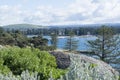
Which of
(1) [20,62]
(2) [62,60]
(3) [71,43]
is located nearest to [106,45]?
(3) [71,43]

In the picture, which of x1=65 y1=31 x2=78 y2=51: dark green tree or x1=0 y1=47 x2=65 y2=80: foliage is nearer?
x1=0 y1=47 x2=65 y2=80: foliage

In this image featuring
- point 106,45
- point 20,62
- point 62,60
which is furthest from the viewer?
point 106,45

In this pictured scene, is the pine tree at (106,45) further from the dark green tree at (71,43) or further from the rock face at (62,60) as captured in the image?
the rock face at (62,60)

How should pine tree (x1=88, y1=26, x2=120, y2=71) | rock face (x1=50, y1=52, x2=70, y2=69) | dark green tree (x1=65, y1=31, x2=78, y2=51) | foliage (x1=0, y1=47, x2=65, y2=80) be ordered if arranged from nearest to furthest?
foliage (x1=0, y1=47, x2=65, y2=80) → rock face (x1=50, y1=52, x2=70, y2=69) → pine tree (x1=88, y1=26, x2=120, y2=71) → dark green tree (x1=65, y1=31, x2=78, y2=51)

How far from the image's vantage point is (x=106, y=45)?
52.0 metres

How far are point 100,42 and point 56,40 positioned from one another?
40.2 metres

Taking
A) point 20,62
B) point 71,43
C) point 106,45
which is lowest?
point 71,43

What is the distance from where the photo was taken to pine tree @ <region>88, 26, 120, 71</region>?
50969 mm

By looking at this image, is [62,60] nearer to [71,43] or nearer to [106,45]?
[106,45]

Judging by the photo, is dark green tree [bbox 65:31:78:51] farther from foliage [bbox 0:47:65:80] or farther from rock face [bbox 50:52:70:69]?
foliage [bbox 0:47:65:80]

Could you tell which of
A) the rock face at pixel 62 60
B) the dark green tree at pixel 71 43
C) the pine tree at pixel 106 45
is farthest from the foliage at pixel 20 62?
the dark green tree at pixel 71 43

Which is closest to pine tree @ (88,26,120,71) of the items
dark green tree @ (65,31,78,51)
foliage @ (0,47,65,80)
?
dark green tree @ (65,31,78,51)

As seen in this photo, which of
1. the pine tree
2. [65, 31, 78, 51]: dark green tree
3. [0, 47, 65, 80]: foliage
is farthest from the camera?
[65, 31, 78, 51]: dark green tree

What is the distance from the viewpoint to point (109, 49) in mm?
51625
